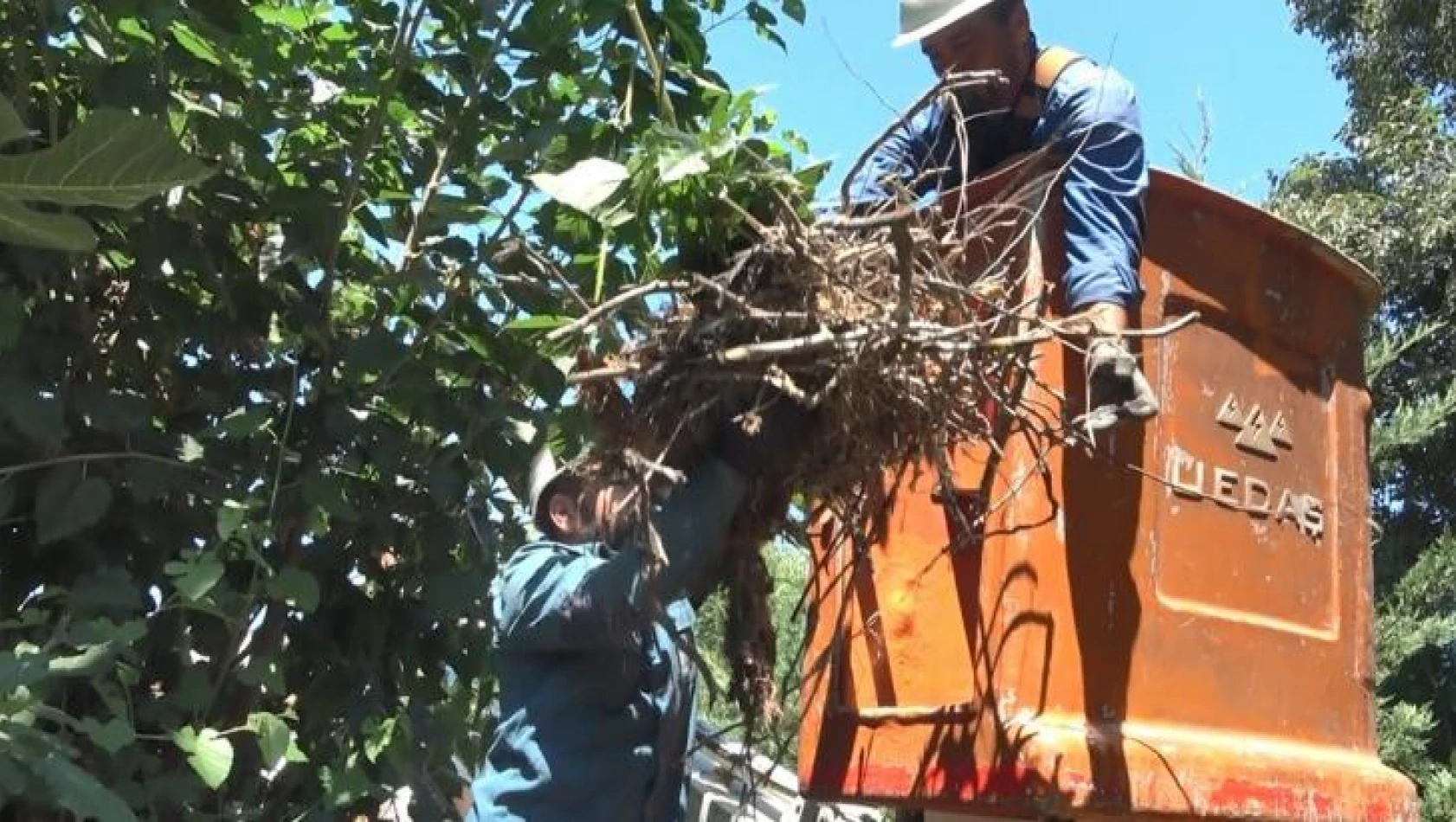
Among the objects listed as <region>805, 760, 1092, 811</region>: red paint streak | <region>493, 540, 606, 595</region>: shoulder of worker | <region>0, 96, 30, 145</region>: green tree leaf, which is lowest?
<region>805, 760, 1092, 811</region>: red paint streak

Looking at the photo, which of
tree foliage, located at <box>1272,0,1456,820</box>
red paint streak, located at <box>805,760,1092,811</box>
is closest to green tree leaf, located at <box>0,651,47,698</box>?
red paint streak, located at <box>805,760,1092,811</box>

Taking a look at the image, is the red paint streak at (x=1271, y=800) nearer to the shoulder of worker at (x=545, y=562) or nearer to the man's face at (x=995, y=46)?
the shoulder of worker at (x=545, y=562)

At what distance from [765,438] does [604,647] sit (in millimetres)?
368

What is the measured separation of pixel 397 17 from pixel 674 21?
49 cm

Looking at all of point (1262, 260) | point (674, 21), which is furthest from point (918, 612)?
point (674, 21)

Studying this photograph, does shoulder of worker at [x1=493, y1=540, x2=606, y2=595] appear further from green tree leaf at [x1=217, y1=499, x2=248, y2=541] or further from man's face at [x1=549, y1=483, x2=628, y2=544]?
green tree leaf at [x1=217, y1=499, x2=248, y2=541]

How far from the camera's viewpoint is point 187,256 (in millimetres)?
2449

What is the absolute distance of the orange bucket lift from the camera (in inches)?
86.1

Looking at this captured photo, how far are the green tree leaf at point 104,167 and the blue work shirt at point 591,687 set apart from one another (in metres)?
1.01

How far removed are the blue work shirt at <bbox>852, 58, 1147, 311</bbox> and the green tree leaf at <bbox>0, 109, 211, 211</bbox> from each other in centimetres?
118

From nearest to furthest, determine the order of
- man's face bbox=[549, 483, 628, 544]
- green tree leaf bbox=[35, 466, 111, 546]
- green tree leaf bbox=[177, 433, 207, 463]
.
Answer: man's face bbox=[549, 483, 628, 544] → green tree leaf bbox=[35, 466, 111, 546] → green tree leaf bbox=[177, 433, 207, 463]

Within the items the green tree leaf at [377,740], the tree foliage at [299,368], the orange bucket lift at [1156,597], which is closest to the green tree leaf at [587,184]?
the tree foliage at [299,368]

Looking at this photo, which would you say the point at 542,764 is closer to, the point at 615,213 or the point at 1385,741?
the point at 615,213

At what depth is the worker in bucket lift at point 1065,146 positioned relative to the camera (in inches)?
80.9
